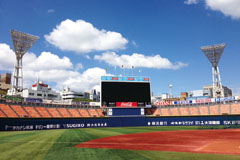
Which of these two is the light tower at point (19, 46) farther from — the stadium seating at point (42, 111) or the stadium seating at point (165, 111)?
the stadium seating at point (165, 111)

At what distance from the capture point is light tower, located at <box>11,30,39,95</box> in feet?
218

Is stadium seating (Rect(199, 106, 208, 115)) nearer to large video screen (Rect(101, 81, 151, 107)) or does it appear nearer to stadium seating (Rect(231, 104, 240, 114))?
stadium seating (Rect(231, 104, 240, 114))

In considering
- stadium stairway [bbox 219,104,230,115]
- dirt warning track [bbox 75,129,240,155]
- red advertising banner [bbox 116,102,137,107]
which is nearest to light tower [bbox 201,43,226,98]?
stadium stairway [bbox 219,104,230,115]

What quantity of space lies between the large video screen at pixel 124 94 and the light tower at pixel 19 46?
33.2m

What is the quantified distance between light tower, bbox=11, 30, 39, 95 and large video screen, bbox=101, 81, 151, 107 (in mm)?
33230

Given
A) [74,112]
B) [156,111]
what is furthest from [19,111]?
[156,111]

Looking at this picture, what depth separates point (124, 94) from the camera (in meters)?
65.2

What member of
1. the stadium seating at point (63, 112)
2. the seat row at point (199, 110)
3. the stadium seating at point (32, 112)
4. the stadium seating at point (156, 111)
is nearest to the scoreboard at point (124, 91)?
the stadium seating at point (156, 111)

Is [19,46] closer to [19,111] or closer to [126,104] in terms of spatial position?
[19,111]

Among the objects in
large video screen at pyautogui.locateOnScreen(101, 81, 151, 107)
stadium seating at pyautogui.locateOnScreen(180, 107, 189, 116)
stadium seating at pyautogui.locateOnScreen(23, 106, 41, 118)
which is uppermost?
large video screen at pyautogui.locateOnScreen(101, 81, 151, 107)

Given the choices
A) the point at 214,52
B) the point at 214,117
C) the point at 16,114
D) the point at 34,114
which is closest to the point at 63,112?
the point at 34,114

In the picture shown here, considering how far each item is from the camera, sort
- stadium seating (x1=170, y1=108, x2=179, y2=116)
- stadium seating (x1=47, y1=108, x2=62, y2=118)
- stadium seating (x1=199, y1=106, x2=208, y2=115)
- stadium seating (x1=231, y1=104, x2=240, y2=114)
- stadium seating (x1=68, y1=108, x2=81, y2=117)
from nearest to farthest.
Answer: stadium seating (x1=47, y1=108, x2=62, y2=118), stadium seating (x1=231, y1=104, x2=240, y2=114), stadium seating (x1=68, y1=108, x2=81, y2=117), stadium seating (x1=199, y1=106, x2=208, y2=115), stadium seating (x1=170, y1=108, x2=179, y2=116)

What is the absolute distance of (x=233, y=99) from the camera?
64.0 metres

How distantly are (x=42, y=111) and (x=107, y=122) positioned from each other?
865 inches
